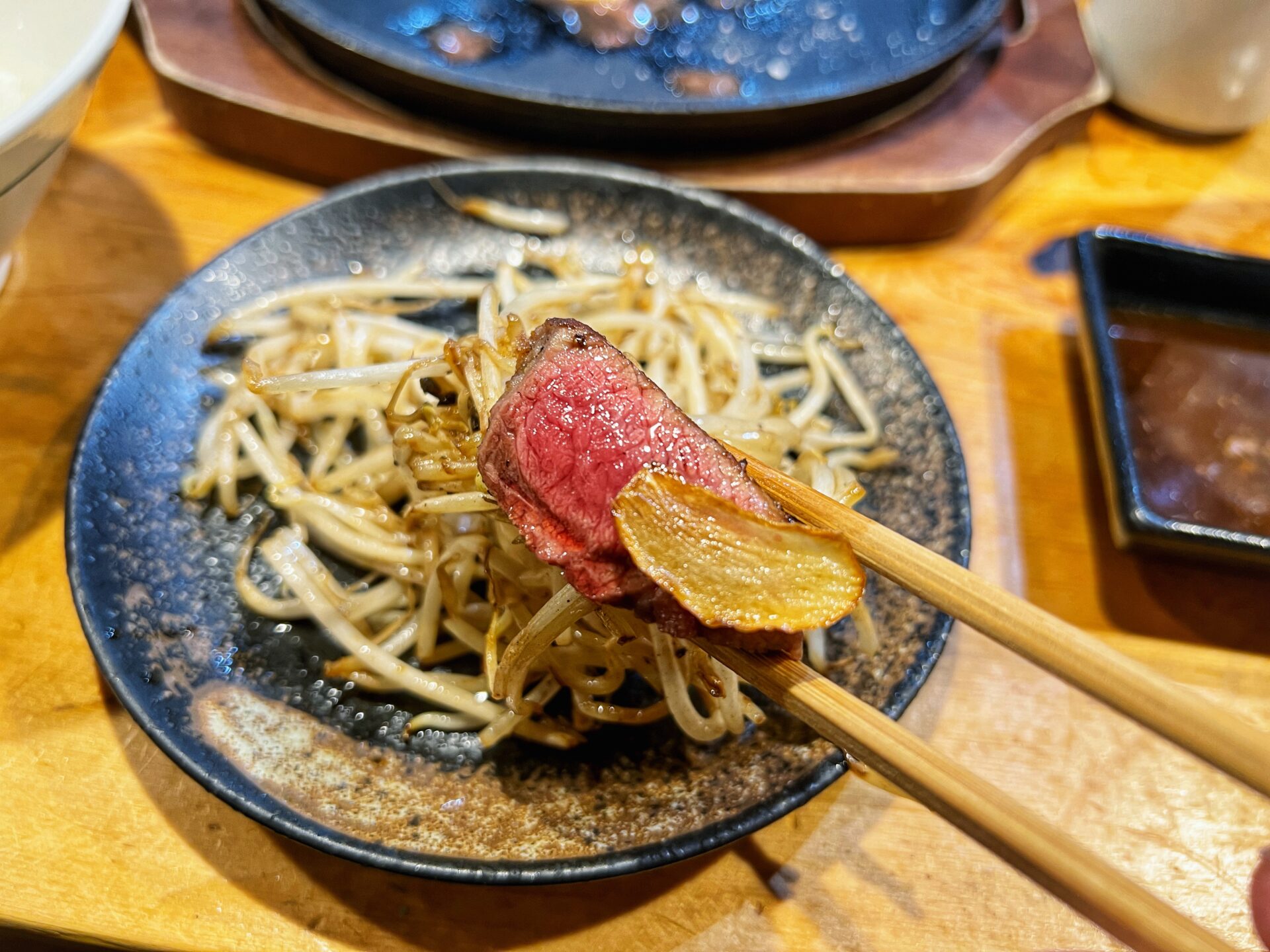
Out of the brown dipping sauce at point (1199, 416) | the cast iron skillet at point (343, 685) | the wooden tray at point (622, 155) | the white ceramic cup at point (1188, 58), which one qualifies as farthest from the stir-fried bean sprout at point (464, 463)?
the white ceramic cup at point (1188, 58)

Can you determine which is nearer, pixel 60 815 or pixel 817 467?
pixel 60 815

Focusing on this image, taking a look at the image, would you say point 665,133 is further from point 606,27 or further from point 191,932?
point 191,932

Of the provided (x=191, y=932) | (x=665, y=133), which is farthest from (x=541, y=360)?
(x=665, y=133)

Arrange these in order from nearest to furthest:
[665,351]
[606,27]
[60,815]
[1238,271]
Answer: [60,815] < [665,351] < [1238,271] < [606,27]

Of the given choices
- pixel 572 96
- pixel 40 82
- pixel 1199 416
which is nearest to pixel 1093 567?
pixel 1199 416

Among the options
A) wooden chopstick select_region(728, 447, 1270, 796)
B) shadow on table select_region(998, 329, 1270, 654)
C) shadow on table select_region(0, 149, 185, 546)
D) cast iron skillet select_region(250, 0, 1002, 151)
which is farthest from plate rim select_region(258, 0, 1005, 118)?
wooden chopstick select_region(728, 447, 1270, 796)

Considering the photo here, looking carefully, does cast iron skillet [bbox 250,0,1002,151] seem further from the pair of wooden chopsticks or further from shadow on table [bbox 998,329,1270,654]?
the pair of wooden chopsticks

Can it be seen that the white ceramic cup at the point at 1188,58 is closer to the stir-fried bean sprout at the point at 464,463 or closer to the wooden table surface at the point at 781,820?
the wooden table surface at the point at 781,820
